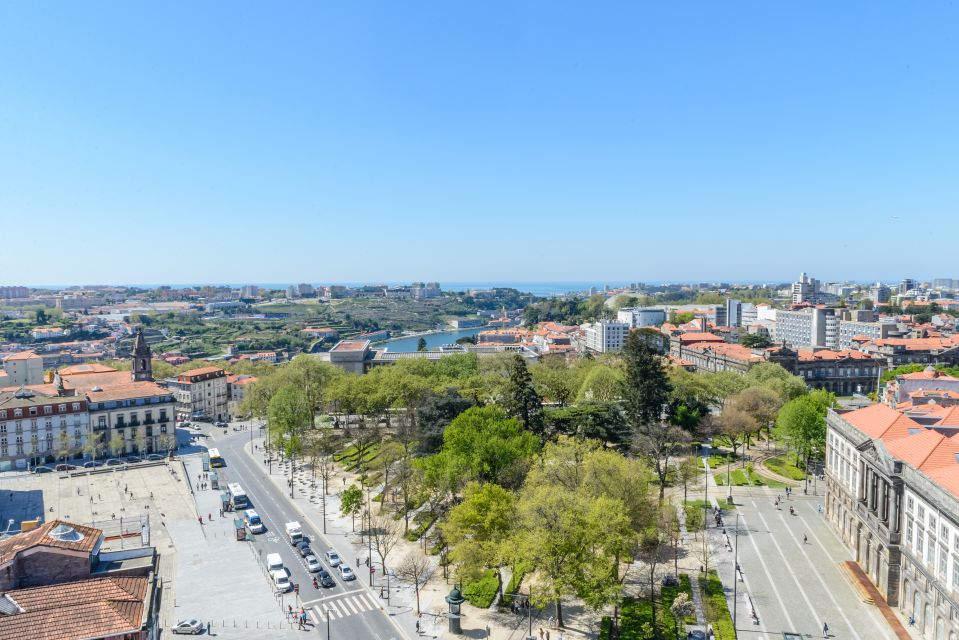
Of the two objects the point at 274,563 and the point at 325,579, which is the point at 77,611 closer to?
the point at 325,579

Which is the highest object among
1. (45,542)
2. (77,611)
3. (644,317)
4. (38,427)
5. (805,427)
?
(644,317)

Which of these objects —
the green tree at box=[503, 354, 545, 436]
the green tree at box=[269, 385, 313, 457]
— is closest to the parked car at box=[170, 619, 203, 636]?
the green tree at box=[269, 385, 313, 457]

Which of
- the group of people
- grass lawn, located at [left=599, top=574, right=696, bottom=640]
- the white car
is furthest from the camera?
the white car

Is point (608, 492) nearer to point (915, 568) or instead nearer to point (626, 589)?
point (626, 589)

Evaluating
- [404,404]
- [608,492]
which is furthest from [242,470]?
[608,492]

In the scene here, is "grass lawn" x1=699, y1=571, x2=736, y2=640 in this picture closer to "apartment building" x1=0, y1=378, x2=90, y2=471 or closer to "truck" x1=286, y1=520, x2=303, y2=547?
"truck" x1=286, y1=520, x2=303, y2=547

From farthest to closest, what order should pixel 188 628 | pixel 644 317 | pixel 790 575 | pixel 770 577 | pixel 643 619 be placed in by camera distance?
pixel 644 317 → pixel 790 575 → pixel 770 577 → pixel 643 619 → pixel 188 628

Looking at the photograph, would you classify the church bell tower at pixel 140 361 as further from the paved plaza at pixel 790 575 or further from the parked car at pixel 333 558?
the paved plaza at pixel 790 575

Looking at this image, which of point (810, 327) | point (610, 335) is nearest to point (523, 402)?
point (610, 335)
